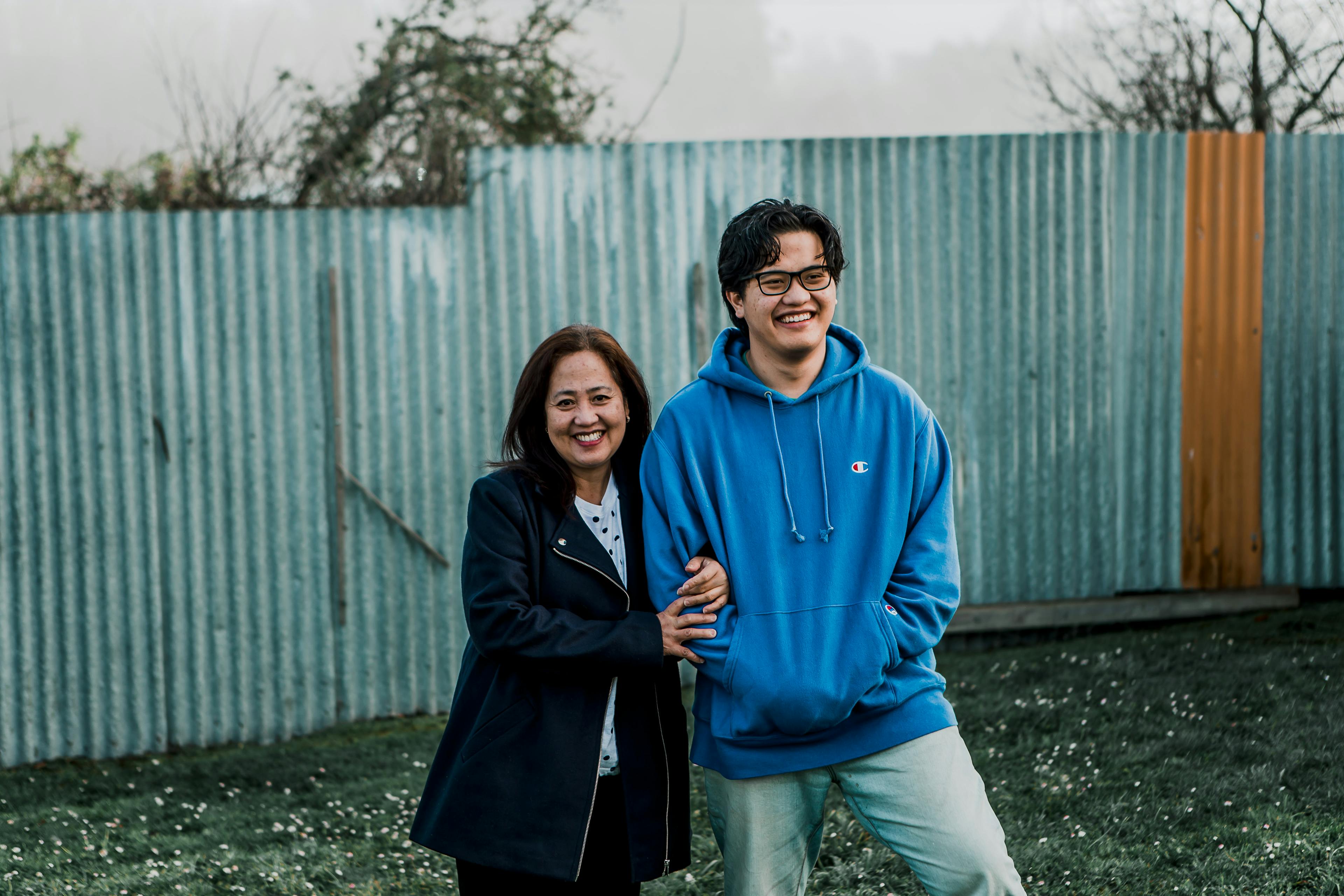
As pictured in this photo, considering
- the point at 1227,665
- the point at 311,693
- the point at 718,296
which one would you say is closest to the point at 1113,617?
the point at 1227,665

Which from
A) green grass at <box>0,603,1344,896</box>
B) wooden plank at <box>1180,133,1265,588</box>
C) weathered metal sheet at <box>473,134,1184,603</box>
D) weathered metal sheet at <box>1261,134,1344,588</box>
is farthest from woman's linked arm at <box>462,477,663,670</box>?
weathered metal sheet at <box>1261,134,1344,588</box>

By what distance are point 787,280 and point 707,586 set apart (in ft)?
2.37

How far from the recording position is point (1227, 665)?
5.59 metres

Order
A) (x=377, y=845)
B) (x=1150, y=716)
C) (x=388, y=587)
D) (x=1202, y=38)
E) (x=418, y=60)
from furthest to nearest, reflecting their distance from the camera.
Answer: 1. (x=1202, y=38)
2. (x=418, y=60)
3. (x=388, y=587)
4. (x=1150, y=716)
5. (x=377, y=845)

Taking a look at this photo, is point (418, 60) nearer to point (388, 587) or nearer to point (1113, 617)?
point (388, 587)

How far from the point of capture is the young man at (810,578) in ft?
7.87

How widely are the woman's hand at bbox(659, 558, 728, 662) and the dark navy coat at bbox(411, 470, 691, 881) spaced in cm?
3

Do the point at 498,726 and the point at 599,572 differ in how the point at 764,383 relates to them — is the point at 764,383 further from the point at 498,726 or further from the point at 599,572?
the point at 498,726

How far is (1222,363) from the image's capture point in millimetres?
6664

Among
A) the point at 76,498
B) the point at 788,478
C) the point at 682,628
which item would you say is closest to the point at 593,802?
the point at 682,628

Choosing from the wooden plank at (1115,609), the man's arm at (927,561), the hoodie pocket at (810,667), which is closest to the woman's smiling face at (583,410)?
the hoodie pocket at (810,667)

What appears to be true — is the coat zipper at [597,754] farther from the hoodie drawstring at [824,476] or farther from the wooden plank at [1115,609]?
the wooden plank at [1115,609]

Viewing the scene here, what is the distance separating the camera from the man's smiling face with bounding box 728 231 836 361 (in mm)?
2525

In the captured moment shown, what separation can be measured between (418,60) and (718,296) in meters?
4.85
